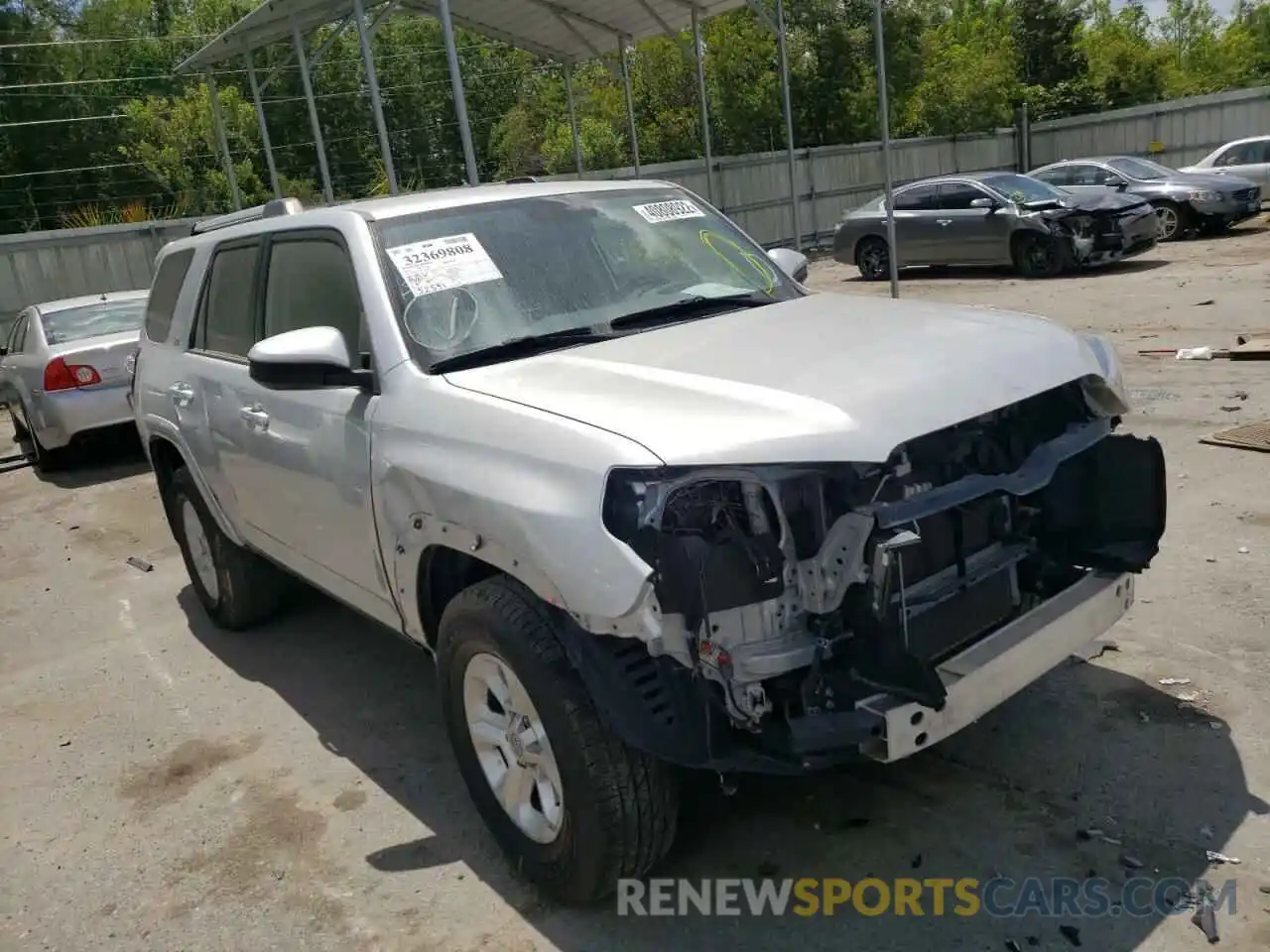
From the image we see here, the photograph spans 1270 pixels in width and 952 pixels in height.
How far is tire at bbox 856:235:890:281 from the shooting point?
56.9ft

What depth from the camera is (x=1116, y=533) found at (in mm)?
3494

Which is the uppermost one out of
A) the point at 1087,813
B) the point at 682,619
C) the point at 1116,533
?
the point at 682,619

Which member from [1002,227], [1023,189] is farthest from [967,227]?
[1023,189]

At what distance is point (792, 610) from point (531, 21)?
532 inches

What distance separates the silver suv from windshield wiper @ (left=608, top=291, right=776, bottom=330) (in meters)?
0.02

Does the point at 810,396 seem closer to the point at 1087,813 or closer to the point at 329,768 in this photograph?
the point at 1087,813

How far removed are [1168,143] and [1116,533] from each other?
27167 mm

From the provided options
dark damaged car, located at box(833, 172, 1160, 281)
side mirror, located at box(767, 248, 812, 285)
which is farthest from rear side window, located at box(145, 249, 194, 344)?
dark damaged car, located at box(833, 172, 1160, 281)

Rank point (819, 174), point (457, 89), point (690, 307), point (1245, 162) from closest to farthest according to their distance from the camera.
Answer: point (690, 307) < point (457, 89) < point (1245, 162) < point (819, 174)

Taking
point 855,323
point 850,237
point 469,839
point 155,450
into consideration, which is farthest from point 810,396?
point 850,237

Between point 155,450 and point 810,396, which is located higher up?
point 810,396

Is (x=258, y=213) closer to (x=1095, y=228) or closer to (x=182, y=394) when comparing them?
(x=182, y=394)

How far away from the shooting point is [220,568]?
5.38m

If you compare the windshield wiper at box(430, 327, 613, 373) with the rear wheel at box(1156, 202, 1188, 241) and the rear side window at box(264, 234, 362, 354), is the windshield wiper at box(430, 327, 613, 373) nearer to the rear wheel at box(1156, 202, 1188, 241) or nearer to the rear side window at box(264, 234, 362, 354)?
the rear side window at box(264, 234, 362, 354)
